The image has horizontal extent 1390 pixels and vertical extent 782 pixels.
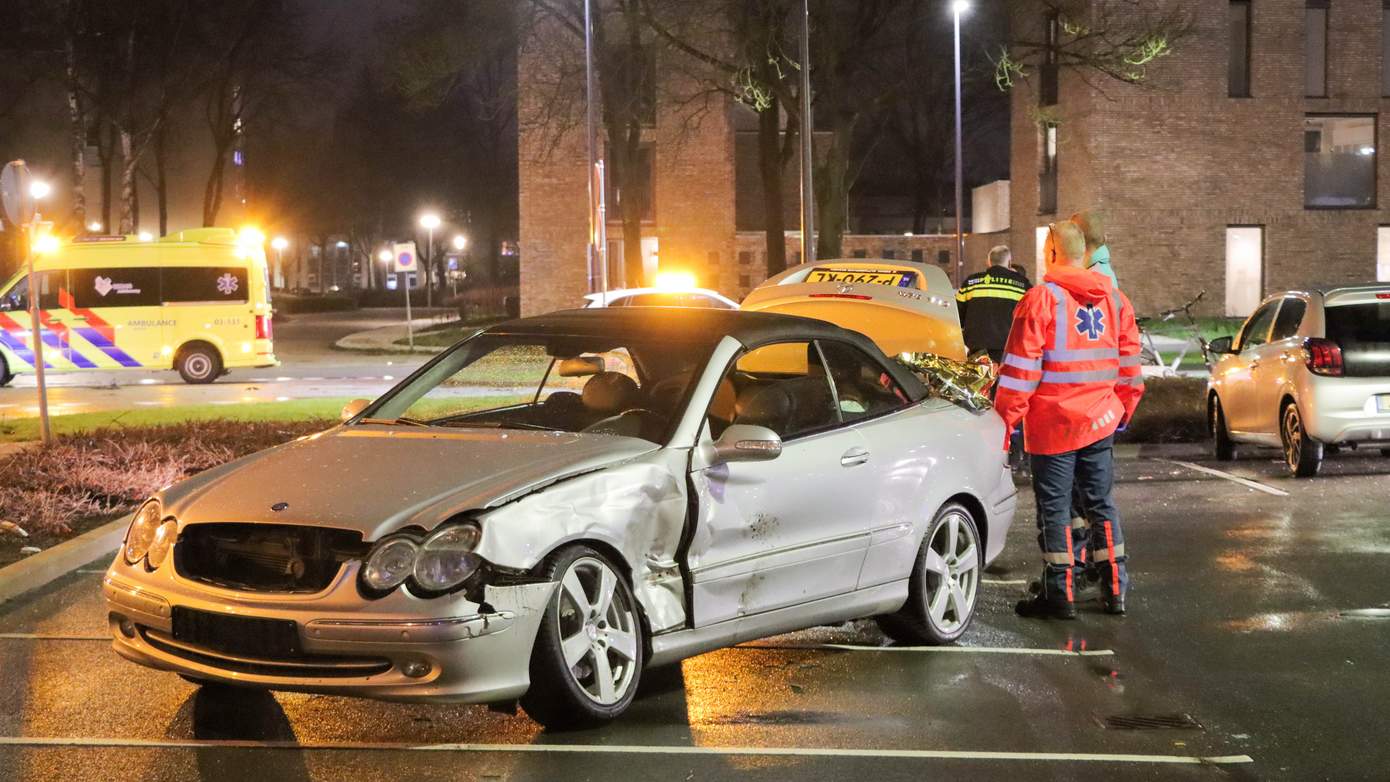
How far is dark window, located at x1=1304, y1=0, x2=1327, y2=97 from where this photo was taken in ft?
138

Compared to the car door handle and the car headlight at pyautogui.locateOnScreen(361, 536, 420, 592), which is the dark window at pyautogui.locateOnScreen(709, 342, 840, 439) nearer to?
the car door handle

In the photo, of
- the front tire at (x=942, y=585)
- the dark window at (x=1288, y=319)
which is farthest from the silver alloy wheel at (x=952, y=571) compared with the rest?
the dark window at (x=1288, y=319)

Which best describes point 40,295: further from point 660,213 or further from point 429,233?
point 660,213

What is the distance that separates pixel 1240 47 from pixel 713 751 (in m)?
40.1

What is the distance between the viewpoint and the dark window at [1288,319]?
43.9ft

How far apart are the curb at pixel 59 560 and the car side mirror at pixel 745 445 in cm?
423

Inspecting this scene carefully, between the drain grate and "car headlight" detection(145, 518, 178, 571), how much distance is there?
11.1 ft

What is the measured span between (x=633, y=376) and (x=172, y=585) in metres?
2.24

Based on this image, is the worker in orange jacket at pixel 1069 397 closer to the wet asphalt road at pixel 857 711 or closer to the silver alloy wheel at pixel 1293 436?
the wet asphalt road at pixel 857 711

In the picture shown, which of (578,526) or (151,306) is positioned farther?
(151,306)

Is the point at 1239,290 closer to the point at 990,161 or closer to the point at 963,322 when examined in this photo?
the point at 963,322

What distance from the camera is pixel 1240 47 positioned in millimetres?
41781

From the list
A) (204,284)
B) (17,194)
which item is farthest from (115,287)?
(17,194)

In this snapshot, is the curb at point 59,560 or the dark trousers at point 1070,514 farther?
the curb at point 59,560
